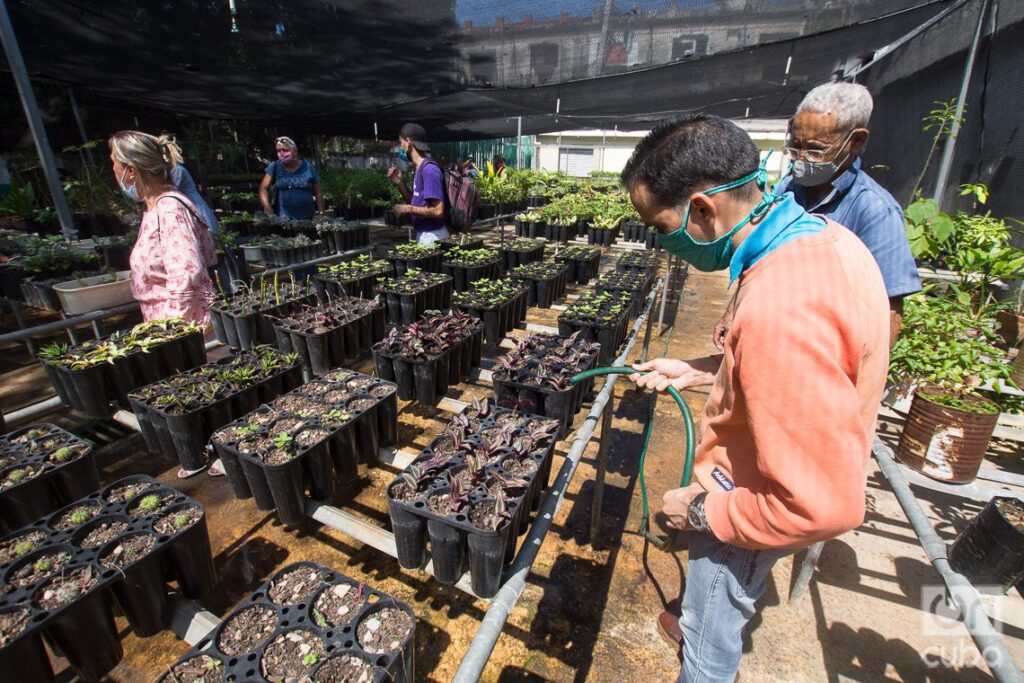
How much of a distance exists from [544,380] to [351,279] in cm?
283

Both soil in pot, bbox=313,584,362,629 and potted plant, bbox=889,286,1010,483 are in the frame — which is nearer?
soil in pot, bbox=313,584,362,629

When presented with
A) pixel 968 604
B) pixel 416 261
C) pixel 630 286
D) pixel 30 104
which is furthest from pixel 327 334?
pixel 30 104

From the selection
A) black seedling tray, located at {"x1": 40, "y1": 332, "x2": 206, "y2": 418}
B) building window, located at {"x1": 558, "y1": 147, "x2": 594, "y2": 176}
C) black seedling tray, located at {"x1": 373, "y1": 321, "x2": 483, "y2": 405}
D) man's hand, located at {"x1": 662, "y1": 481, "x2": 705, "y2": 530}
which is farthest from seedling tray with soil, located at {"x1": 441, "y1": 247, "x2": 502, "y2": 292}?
building window, located at {"x1": 558, "y1": 147, "x2": 594, "y2": 176}

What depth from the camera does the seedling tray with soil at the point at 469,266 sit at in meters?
5.27

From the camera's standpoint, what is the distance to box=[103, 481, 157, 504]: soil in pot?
1.94 metres

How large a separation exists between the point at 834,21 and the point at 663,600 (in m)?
7.29

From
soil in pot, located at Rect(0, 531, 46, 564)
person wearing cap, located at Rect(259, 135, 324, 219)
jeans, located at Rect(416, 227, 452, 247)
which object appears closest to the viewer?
soil in pot, located at Rect(0, 531, 46, 564)

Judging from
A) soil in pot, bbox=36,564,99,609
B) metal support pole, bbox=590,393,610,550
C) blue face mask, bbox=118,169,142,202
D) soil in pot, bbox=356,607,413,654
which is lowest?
metal support pole, bbox=590,393,610,550

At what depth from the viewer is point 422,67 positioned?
6969mm

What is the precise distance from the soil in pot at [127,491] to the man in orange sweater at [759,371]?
2.27 m

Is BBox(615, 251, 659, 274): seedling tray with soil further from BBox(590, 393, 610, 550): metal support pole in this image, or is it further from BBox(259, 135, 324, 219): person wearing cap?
BBox(259, 135, 324, 219): person wearing cap

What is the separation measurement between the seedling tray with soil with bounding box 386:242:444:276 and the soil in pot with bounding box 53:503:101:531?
3.90 m

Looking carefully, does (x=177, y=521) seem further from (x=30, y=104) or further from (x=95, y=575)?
(x=30, y=104)

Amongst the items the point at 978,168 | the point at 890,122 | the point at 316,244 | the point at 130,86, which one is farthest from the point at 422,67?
the point at 890,122
